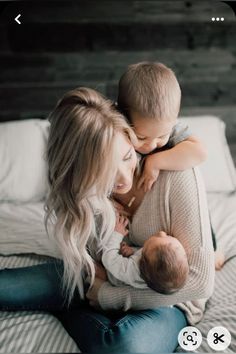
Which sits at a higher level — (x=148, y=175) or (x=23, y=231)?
(x=148, y=175)

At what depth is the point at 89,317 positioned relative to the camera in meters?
0.62

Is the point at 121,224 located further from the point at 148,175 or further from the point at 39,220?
the point at 39,220

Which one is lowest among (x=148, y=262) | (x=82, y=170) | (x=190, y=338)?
(x=190, y=338)

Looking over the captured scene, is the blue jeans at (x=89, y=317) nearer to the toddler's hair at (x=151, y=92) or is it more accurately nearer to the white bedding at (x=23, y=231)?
the white bedding at (x=23, y=231)

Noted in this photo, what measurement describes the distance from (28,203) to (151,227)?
337 millimetres

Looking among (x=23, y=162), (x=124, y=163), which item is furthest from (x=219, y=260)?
(x=23, y=162)

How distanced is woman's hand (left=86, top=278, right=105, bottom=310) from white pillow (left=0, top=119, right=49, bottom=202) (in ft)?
0.70

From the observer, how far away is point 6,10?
26.3 inches

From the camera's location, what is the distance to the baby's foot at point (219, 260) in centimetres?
70

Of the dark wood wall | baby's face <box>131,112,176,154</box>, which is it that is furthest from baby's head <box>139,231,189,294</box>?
the dark wood wall

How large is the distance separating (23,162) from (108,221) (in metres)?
0.28

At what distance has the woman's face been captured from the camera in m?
0.53

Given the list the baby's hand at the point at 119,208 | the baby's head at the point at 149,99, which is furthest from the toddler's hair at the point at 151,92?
the baby's hand at the point at 119,208

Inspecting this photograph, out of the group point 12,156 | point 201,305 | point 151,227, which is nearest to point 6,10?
point 12,156
